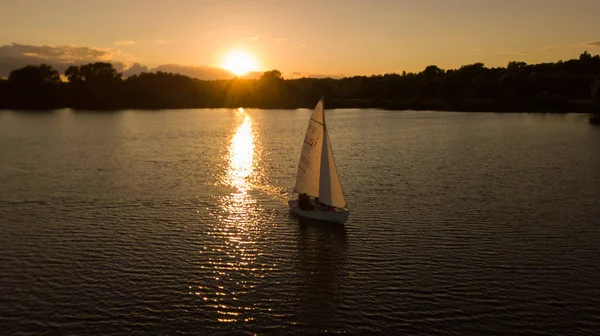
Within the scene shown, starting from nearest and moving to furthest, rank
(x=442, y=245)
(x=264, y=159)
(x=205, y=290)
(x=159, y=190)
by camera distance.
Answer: (x=205, y=290) → (x=442, y=245) → (x=159, y=190) → (x=264, y=159)

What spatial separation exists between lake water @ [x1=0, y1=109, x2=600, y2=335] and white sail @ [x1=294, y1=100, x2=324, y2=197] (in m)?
3.69

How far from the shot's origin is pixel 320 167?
145 feet

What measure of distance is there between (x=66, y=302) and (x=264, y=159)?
58359 mm

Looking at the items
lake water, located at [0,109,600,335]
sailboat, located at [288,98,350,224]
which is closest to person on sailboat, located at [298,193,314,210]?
sailboat, located at [288,98,350,224]

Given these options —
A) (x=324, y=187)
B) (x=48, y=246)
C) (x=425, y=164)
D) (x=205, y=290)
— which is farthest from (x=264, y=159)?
(x=205, y=290)

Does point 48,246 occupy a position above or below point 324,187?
below

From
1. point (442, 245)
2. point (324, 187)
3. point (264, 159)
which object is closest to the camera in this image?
point (442, 245)

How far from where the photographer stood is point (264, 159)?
280 ft

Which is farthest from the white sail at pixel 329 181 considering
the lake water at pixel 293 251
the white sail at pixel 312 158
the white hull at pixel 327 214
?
the lake water at pixel 293 251

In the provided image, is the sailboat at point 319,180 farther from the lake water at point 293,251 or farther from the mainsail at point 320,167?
the lake water at point 293,251

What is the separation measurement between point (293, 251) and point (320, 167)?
9973 mm

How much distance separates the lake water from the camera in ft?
87.4

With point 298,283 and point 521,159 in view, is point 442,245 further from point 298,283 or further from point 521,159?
point 521,159

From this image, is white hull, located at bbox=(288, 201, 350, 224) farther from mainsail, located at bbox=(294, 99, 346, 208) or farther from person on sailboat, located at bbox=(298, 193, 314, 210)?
mainsail, located at bbox=(294, 99, 346, 208)
